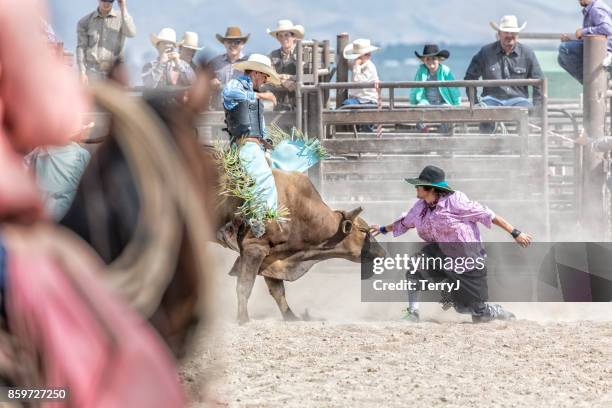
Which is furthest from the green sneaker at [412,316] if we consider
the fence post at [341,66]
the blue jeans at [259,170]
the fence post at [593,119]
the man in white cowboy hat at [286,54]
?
the fence post at [341,66]

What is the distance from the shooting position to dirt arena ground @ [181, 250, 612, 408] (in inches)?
221

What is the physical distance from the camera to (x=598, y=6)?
11109 mm

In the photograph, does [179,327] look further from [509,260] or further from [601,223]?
[601,223]

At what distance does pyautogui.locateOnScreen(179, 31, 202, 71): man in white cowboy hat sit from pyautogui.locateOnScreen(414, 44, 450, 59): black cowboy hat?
7.28 feet

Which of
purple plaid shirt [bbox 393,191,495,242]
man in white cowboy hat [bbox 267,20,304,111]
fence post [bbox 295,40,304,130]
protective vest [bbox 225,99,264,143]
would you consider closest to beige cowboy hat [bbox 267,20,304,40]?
man in white cowboy hat [bbox 267,20,304,111]

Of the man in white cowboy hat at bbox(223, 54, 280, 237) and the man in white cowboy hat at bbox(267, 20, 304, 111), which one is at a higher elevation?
the man in white cowboy hat at bbox(267, 20, 304, 111)

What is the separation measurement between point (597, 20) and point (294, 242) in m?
4.01

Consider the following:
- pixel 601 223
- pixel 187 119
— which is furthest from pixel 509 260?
pixel 187 119

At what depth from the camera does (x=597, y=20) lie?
11.1m

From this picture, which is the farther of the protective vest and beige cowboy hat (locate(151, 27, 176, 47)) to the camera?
beige cowboy hat (locate(151, 27, 176, 47))

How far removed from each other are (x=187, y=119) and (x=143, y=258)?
1.29 ft

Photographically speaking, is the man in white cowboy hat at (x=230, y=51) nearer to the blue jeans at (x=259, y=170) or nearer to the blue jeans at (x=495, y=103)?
the blue jeans at (x=259, y=170)

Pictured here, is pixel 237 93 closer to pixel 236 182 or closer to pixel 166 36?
pixel 236 182

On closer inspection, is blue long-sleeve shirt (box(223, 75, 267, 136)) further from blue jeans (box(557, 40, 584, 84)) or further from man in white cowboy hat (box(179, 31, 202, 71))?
blue jeans (box(557, 40, 584, 84))
